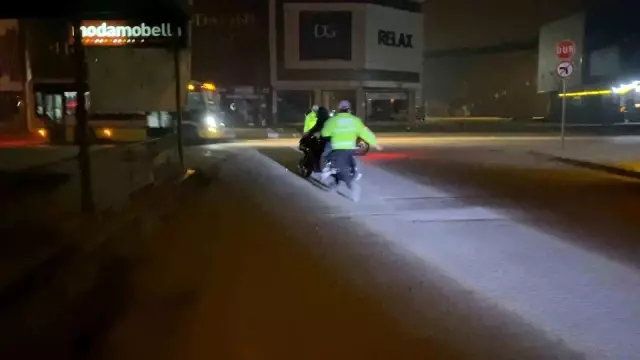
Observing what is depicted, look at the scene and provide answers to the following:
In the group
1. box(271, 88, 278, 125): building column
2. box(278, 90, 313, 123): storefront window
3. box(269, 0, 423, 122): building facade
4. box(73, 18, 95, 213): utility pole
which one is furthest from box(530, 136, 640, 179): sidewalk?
box(271, 88, 278, 125): building column

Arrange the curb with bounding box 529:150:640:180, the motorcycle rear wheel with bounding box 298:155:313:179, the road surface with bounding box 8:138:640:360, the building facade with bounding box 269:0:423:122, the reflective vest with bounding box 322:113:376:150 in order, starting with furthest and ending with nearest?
1. the building facade with bounding box 269:0:423:122
2. the curb with bounding box 529:150:640:180
3. the motorcycle rear wheel with bounding box 298:155:313:179
4. the reflective vest with bounding box 322:113:376:150
5. the road surface with bounding box 8:138:640:360

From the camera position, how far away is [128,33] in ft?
72.5

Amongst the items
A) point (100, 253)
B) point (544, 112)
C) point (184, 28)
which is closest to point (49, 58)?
point (184, 28)

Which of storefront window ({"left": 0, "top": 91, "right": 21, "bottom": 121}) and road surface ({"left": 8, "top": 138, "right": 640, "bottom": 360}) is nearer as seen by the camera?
road surface ({"left": 8, "top": 138, "right": 640, "bottom": 360})

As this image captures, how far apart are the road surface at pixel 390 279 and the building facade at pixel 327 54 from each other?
4472cm

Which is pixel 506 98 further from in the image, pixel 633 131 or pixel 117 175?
pixel 117 175

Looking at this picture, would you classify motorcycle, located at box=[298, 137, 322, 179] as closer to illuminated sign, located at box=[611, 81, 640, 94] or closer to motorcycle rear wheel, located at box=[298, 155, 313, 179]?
motorcycle rear wheel, located at box=[298, 155, 313, 179]

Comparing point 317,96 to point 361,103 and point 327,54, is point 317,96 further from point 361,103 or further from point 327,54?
point 361,103

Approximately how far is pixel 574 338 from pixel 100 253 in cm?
628

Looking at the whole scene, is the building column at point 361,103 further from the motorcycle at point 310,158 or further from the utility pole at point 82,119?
the utility pole at point 82,119

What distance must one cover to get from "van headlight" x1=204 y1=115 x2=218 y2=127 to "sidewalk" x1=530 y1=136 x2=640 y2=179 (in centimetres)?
1478

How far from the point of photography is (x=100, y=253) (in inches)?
409

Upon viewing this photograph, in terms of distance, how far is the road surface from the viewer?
624 cm

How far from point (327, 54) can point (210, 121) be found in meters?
24.9
